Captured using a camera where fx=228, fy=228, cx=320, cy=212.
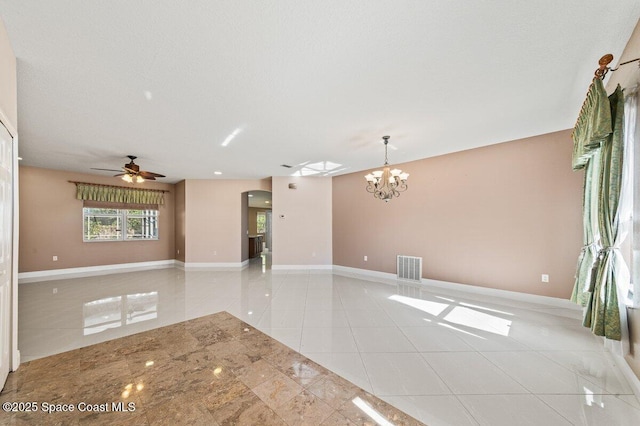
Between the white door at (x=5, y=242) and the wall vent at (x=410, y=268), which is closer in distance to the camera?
the white door at (x=5, y=242)

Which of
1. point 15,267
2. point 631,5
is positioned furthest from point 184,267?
point 631,5

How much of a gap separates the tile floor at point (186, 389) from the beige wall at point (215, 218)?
178 inches

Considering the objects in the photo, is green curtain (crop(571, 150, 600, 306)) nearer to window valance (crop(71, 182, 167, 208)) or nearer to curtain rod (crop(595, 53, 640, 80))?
curtain rod (crop(595, 53, 640, 80))

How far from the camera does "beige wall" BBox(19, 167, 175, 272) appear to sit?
5543mm

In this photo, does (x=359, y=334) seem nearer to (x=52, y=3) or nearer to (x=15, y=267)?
(x=15, y=267)

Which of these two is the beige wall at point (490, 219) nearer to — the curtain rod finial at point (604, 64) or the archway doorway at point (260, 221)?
the curtain rod finial at point (604, 64)

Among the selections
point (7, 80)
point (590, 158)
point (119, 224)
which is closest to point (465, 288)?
point (590, 158)

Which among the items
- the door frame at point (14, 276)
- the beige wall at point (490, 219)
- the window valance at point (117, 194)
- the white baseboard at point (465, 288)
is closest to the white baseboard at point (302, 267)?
the white baseboard at point (465, 288)

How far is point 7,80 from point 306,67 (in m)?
2.41

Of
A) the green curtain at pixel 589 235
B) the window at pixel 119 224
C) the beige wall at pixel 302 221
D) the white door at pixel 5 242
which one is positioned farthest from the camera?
the beige wall at pixel 302 221

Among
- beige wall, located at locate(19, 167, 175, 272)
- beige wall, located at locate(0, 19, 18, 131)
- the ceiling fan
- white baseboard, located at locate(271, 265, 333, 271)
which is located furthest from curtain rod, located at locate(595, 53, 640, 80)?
beige wall, located at locate(19, 167, 175, 272)

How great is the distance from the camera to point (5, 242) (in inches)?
74.5

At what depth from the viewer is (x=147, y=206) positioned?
23.4ft

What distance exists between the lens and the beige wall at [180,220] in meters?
7.07
